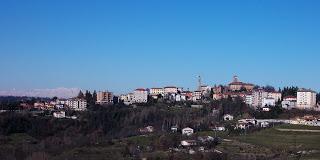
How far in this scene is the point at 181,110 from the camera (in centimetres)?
8319

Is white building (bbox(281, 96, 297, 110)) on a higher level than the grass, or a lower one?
higher

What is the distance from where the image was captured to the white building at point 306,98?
86062 mm

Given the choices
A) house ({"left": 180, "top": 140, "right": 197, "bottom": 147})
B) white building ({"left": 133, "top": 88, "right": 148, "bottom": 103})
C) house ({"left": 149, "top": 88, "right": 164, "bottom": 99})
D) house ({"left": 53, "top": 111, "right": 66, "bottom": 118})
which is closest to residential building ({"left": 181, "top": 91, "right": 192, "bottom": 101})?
house ({"left": 149, "top": 88, "right": 164, "bottom": 99})

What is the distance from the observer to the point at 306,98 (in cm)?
8669

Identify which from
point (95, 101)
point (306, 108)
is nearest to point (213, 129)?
point (306, 108)

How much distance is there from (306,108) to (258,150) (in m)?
37.8

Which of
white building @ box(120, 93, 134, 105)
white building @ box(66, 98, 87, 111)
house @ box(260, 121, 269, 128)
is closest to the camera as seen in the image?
house @ box(260, 121, 269, 128)

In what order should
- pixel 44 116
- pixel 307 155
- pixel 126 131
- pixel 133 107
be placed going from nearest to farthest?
1. pixel 307 155
2. pixel 126 131
3. pixel 44 116
4. pixel 133 107

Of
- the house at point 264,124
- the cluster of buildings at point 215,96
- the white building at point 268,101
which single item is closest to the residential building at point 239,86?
the cluster of buildings at point 215,96

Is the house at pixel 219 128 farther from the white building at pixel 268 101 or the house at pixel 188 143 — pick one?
the white building at pixel 268 101

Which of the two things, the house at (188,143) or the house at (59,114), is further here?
the house at (59,114)

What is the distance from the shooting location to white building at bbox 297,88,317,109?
8606 cm

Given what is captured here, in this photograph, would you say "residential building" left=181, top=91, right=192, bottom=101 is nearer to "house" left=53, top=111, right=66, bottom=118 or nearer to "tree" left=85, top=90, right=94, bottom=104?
"tree" left=85, top=90, right=94, bottom=104

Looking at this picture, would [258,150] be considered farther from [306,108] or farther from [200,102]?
[200,102]
